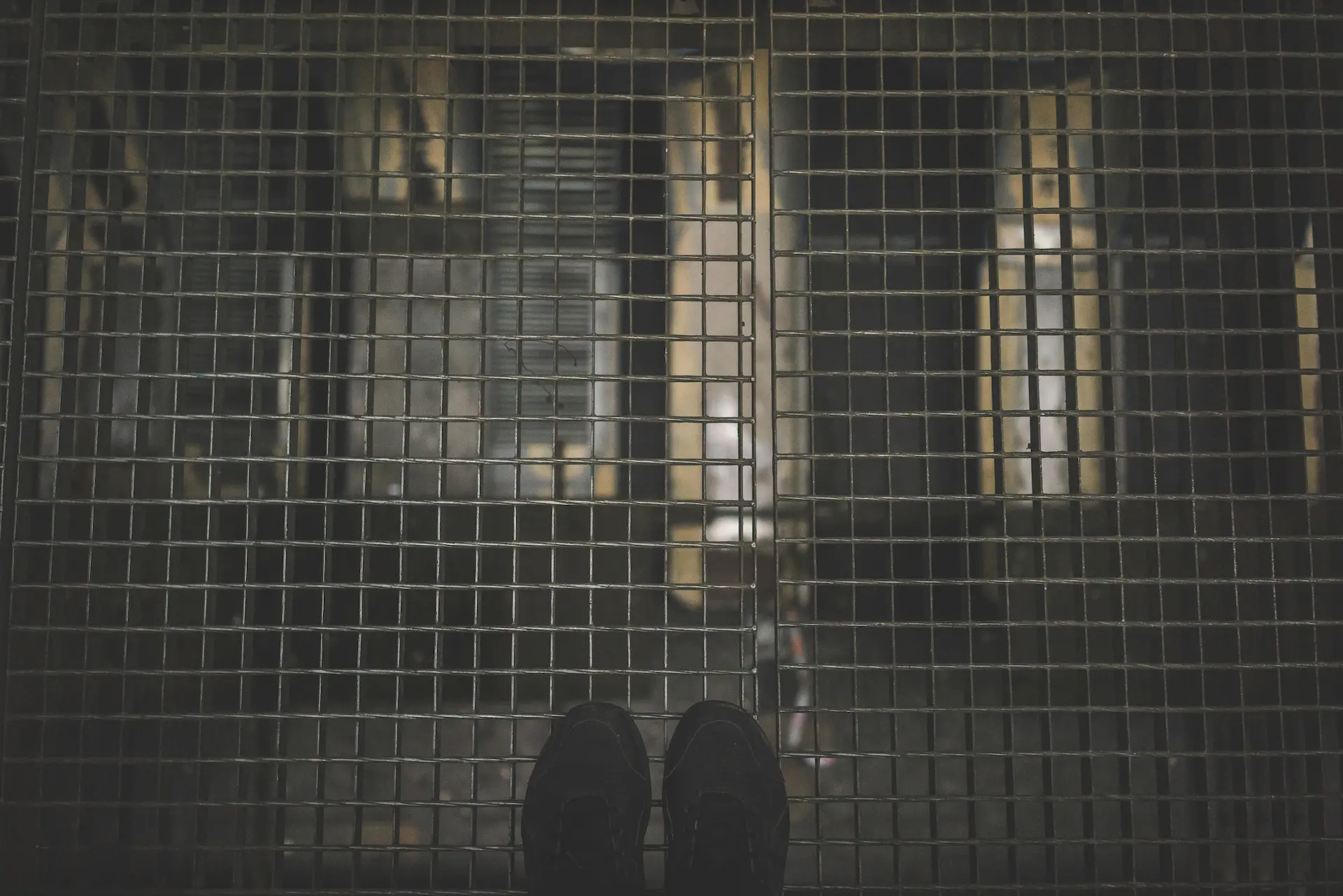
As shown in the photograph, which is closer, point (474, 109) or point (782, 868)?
point (782, 868)

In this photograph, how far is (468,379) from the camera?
116cm

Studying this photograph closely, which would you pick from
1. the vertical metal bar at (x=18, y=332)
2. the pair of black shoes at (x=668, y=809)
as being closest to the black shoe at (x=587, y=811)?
the pair of black shoes at (x=668, y=809)

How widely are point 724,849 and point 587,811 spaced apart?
186 mm

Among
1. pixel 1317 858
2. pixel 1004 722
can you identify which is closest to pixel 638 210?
pixel 1004 722

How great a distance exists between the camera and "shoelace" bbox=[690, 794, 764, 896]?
1067 millimetres

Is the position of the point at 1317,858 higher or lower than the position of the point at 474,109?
lower

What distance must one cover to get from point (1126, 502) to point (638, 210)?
32.7 inches

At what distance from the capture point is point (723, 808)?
108 centimetres

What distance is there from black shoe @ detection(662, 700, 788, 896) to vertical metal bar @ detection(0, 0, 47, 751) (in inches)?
37.3

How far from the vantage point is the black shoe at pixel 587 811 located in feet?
3.55

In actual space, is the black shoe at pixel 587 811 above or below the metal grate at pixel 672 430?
below

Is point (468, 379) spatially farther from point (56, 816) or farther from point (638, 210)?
point (56, 816)

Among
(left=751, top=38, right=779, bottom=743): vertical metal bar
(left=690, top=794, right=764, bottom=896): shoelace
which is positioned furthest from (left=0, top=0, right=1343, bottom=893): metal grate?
(left=690, top=794, right=764, bottom=896): shoelace

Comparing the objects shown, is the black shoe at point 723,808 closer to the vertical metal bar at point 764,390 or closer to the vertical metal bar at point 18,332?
the vertical metal bar at point 764,390
